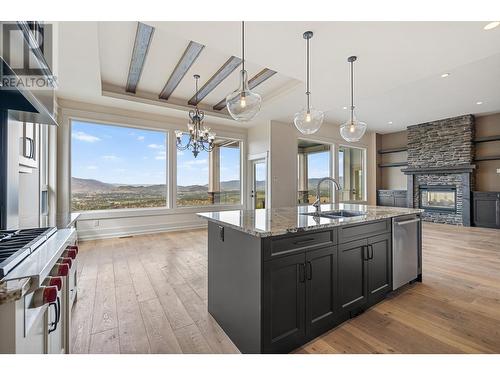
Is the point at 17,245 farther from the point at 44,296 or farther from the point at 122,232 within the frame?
the point at 122,232

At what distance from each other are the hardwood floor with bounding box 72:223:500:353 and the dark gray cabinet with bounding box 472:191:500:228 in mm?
3487

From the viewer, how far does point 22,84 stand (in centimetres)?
125

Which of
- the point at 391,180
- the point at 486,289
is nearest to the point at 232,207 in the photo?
the point at 486,289

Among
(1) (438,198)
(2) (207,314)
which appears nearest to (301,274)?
(2) (207,314)

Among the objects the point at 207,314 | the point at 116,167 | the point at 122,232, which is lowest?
the point at 207,314

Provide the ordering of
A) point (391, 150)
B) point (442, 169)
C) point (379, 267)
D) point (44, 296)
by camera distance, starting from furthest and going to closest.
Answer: point (391, 150)
point (442, 169)
point (379, 267)
point (44, 296)

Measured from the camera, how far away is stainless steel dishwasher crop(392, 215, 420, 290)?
2459 millimetres

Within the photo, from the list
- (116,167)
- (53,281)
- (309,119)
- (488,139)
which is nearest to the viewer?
(53,281)

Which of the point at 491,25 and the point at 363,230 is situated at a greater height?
the point at 491,25

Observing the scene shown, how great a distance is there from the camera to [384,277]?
2.37 metres

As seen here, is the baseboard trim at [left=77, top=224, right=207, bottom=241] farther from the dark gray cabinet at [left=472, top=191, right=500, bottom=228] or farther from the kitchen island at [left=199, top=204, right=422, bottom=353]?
the dark gray cabinet at [left=472, top=191, right=500, bottom=228]

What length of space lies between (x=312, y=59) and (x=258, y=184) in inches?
167

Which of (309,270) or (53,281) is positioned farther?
(309,270)
